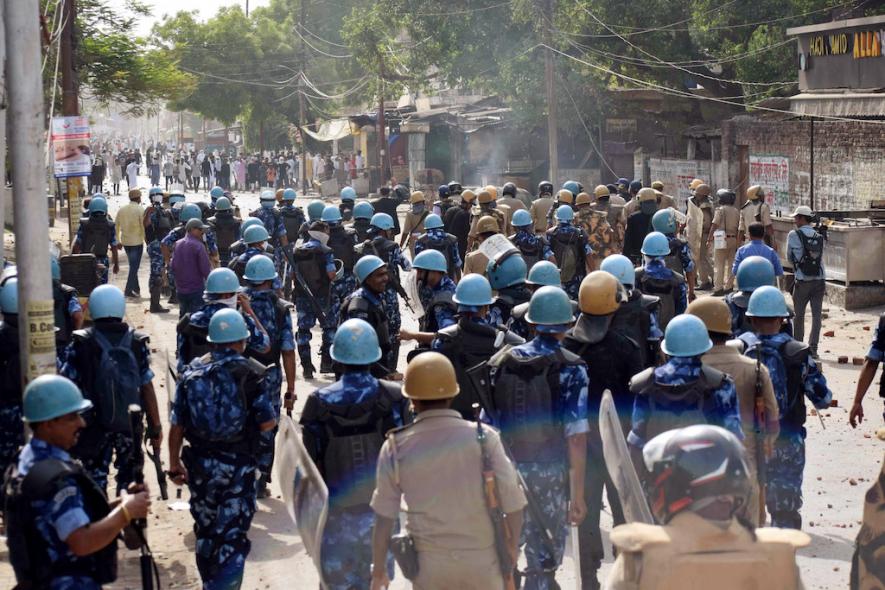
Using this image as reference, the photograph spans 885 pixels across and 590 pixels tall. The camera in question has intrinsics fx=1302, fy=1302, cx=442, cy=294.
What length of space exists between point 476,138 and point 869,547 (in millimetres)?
38513

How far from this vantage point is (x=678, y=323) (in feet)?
20.8

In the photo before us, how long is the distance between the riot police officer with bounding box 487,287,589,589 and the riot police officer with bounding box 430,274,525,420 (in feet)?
3.05

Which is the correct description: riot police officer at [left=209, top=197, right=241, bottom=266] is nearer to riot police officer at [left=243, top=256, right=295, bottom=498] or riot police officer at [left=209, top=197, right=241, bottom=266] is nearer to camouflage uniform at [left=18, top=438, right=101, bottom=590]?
riot police officer at [left=243, top=256, right=295, bottom=498]

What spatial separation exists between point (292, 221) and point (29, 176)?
447 inches

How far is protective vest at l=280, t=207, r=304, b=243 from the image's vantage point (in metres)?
18.6

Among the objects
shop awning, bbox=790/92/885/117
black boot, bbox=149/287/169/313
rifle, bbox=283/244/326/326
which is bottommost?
black boot, bbox=149/287/169/313

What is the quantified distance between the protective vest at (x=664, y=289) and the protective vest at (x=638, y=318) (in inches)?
106

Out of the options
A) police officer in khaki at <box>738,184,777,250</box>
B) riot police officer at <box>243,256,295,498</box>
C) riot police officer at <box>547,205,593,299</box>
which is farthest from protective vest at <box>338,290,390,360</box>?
police officer in khaki at <box>738,184,777,250</box>

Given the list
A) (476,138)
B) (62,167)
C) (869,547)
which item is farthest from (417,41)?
(869,547)

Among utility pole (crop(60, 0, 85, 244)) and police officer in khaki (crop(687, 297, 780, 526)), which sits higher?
utility pole (crop(60, 0, 85, 244))

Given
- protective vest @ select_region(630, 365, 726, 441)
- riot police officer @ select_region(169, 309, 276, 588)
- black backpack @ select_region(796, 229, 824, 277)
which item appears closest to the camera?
protective vest @ select_region(630, 365, 726, 441)

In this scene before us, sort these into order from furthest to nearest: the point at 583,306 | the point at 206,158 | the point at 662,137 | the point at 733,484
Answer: the point at 206,158, the point at 662,137, the point at 583,306, the point at 733,484

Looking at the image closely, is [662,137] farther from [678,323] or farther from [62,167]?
[678,323]

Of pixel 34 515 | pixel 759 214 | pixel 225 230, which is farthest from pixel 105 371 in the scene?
pixel 759 214
